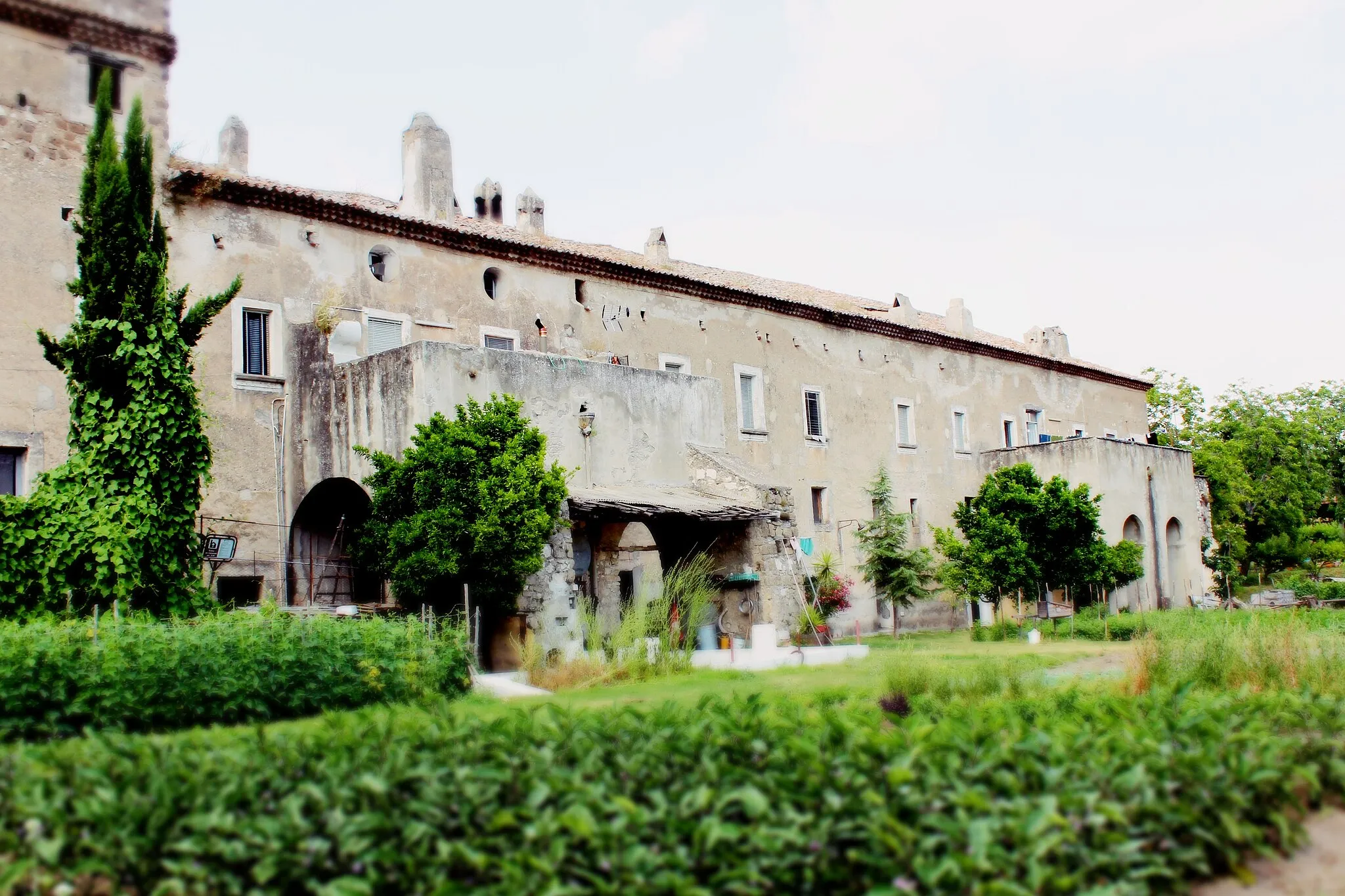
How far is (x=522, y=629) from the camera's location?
17.6 m

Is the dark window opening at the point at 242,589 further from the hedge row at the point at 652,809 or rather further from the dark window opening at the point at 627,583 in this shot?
the hedge row at the point at 652,809

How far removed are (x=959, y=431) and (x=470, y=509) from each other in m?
22.3

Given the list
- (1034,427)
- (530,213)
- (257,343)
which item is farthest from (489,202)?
(1034,427)

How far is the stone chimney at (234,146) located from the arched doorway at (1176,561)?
92.3 ft

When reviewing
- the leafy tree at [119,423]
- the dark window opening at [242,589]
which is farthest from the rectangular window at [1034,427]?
the leafy tree at [119,423]

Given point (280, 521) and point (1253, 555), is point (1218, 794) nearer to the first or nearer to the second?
point (280, 521)

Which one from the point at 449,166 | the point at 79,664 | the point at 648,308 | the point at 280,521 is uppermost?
the point at 449,166

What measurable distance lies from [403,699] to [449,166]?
1550 centimetres

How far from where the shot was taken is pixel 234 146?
930 inches

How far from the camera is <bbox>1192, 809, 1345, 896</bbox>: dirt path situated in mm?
6039

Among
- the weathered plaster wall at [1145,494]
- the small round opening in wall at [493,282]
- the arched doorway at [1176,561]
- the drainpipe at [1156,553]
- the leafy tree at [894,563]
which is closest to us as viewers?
the small round opening in wall at [493,282]

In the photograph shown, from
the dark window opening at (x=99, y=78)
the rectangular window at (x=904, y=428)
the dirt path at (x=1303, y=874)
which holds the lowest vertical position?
the dirt path at (x=1303, y=874)

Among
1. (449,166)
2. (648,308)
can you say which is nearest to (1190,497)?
(648,308)

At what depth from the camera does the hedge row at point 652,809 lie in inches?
211
